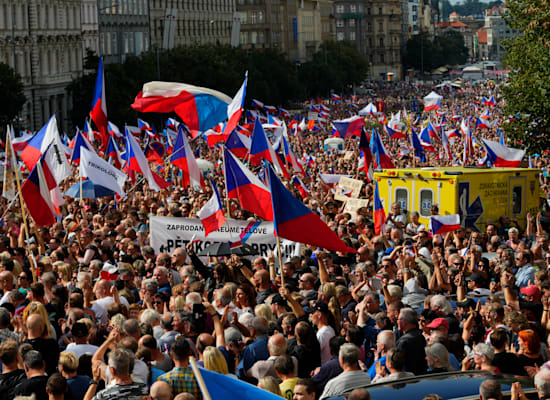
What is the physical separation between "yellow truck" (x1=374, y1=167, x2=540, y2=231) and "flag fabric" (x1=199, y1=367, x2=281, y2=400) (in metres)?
12.6

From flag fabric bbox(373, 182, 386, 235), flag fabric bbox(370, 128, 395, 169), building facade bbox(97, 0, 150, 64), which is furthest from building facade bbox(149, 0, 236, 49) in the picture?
flag fabric bbox(373, 182, 386, 235)

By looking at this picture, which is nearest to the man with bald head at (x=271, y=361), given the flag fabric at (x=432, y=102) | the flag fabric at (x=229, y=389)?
the flag fabric at (x=229, y=389)

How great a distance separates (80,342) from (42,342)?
0.38 meters

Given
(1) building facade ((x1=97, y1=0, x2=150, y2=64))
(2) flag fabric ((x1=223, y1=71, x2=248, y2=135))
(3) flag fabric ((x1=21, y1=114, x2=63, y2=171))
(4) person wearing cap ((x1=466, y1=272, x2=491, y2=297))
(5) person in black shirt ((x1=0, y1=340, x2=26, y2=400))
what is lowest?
(4) person wearing cap ((x1=466, y1=272, x2=491, y2=297))

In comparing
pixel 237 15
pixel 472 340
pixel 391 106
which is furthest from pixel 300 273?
pixel 391 106

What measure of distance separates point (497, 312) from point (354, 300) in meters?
1.60

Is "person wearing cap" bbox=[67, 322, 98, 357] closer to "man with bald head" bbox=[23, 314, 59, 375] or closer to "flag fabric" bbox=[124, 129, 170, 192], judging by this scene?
"man with bald head" bbox=[23, 314, 59, 375]

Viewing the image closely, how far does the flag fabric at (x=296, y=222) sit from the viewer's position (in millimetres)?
11992

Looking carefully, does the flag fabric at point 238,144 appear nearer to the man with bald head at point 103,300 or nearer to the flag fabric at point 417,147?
the flag fabric at point 417,147

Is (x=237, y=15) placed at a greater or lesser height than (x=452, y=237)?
greater

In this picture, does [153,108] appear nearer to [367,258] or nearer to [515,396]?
[367,258]

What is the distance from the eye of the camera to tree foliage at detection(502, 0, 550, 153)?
90.7 feet

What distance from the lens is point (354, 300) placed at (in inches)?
422

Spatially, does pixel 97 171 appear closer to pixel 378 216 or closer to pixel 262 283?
pixel 378 216
